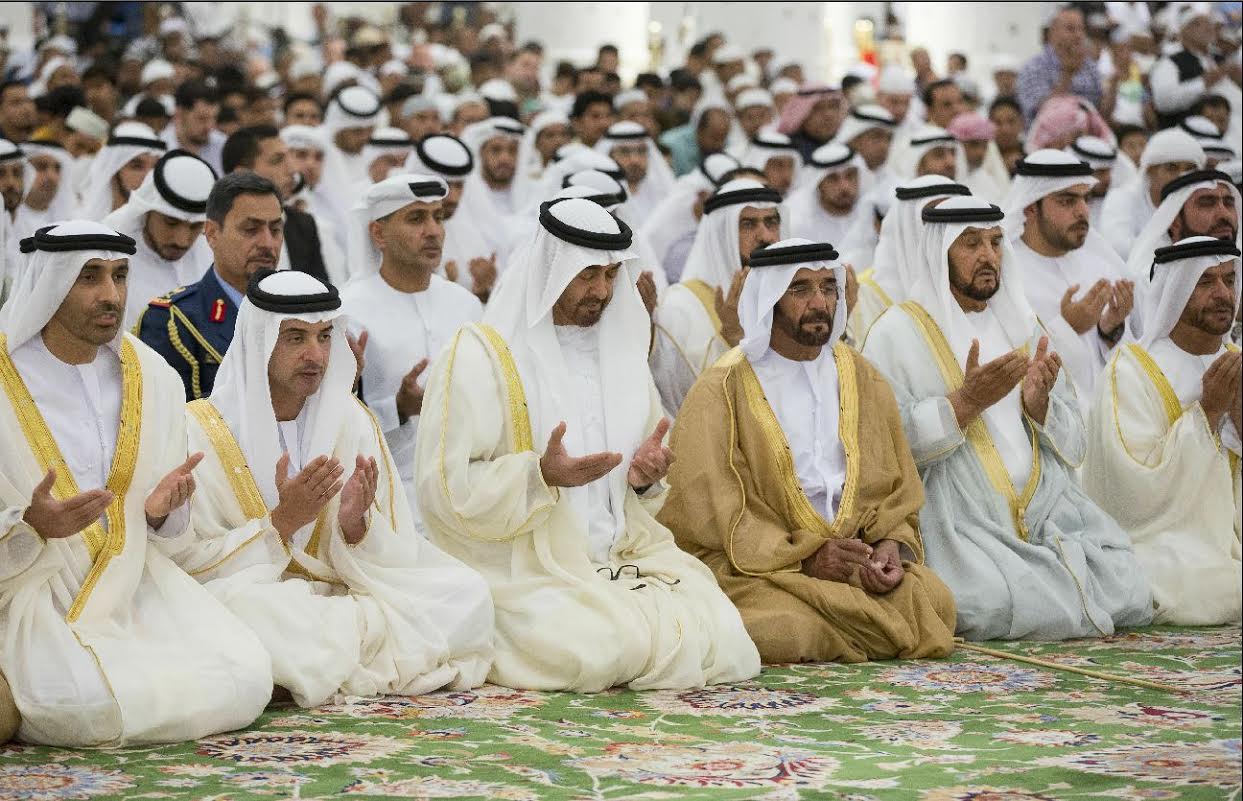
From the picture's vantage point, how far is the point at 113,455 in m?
4.86

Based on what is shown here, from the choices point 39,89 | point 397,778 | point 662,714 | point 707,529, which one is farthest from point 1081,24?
point 397,778

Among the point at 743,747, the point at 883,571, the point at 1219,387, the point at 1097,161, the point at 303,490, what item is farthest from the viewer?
the point at 1097,161

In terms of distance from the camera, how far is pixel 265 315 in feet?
16.7

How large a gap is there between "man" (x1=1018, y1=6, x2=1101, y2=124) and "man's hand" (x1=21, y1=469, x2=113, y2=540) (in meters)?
9.72

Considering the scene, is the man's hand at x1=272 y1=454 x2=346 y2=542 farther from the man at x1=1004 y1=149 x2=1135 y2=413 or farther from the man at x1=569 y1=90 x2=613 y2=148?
the man at x1=569 y1=90 x2=613 y2=148

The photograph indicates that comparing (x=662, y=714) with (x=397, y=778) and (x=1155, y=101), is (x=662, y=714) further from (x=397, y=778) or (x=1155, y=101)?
(x=1155, y=101)

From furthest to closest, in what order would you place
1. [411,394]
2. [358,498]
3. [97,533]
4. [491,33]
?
[491,33]
[411,394]
[358,498]
[97,533]

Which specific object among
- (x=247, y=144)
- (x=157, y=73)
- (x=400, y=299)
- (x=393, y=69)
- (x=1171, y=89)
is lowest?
(x=400, y=299)

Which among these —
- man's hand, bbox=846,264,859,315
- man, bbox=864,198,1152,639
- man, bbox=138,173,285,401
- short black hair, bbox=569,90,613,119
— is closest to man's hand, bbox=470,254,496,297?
man's hand, bbox=846,264,859,315

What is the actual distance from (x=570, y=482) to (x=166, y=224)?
2198 mm

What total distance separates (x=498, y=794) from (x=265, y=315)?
158cm

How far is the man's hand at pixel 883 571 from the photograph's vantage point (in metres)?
5.79

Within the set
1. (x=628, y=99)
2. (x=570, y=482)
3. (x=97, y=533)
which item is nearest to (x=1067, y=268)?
(x=570, y=482)

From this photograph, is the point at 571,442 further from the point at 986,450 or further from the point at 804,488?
→ the point at 986,450
